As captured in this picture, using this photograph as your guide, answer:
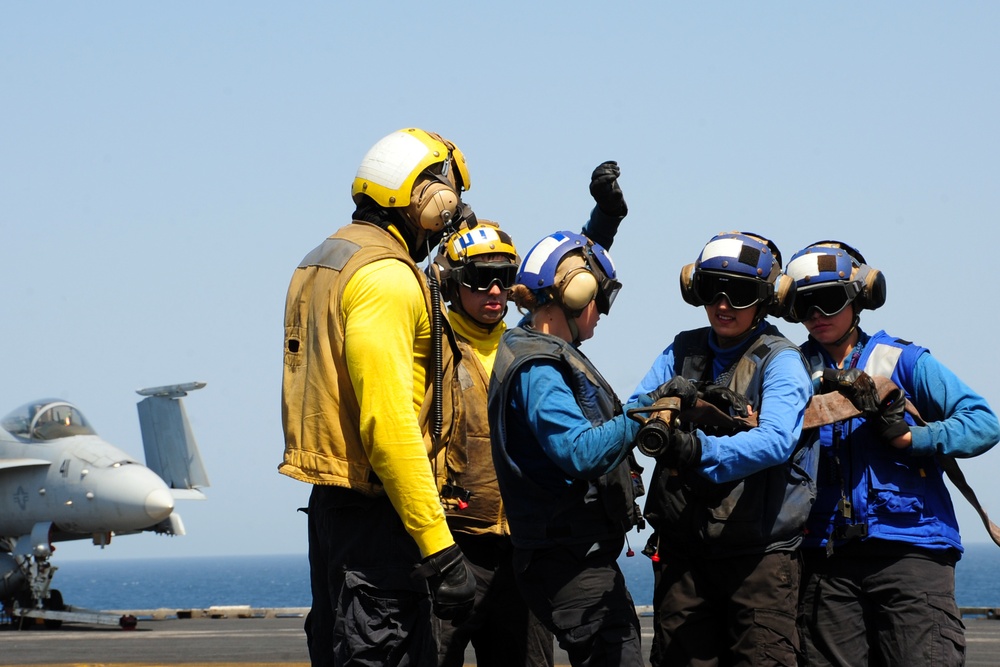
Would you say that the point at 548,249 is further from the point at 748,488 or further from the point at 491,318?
the point at 491,318

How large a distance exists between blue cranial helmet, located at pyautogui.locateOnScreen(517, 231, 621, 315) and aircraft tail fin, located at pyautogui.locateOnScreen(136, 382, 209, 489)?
33.8m

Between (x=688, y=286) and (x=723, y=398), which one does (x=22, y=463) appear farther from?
(x=723, y=398)

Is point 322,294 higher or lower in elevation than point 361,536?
higher

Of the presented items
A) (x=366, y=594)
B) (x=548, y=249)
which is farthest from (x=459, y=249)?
(x=366, y=594)

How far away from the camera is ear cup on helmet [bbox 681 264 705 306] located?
17.7ft

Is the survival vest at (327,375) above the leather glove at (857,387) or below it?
above

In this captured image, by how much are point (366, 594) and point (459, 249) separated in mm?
→ 2549

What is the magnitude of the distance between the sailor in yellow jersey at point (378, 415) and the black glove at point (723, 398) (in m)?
Result: 0.97

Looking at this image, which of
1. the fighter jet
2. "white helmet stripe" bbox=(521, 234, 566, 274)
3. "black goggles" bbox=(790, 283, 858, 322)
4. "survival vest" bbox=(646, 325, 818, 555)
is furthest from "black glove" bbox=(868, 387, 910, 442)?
the fighter jet

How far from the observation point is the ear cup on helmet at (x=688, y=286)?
17.7 ft

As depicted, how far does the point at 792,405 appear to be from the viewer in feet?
16.2

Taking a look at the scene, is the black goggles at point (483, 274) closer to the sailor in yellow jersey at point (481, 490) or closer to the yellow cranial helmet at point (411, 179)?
the sailor in yellow jersey at point (481, 490)

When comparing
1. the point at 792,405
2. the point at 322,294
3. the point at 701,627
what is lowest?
the point at 701,627

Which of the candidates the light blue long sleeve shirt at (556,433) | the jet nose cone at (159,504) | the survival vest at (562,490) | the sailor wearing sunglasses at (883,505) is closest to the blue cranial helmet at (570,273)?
the survival vest at (562,490)
